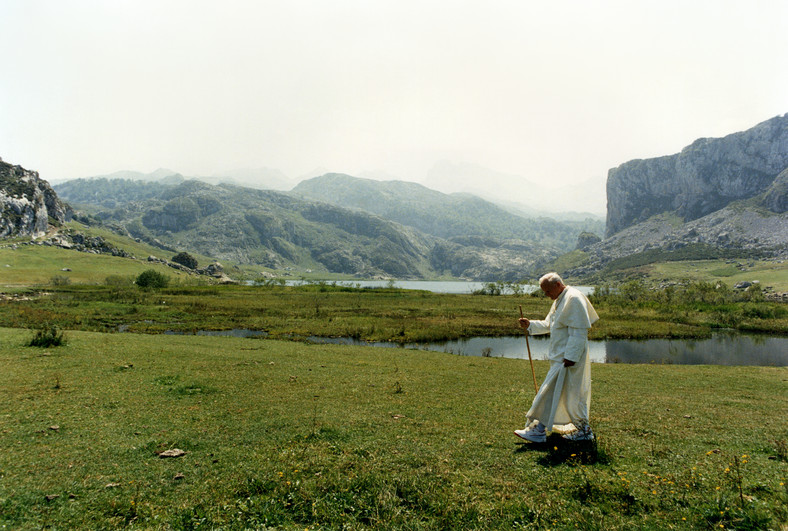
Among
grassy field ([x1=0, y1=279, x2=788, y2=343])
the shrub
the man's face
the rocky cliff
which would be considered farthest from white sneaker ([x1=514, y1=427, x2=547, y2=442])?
the rocky cliff

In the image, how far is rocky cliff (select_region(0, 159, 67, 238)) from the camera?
499 ft

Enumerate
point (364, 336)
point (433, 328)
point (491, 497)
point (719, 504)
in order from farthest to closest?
point (433, 328) < point (364, 336) < point (491, 497) < point (719, 504)

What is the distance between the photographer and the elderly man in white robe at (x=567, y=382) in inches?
340

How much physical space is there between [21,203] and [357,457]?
21772 cm

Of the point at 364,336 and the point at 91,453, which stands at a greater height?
the point at 91,453

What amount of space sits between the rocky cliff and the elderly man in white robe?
205502 millimetres

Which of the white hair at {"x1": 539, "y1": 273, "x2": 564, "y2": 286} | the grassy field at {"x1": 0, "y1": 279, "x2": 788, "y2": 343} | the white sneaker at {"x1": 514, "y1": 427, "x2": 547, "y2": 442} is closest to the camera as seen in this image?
the white sneaker at {"x1": 514, "y1": 427, "x2": 547, "y2": 442}

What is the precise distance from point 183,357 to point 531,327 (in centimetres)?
1929

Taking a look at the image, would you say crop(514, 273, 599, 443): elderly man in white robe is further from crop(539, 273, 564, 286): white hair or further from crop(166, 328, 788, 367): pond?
Result: crop(166, 328, 788, 367): pond

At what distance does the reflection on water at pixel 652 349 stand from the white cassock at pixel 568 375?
26.6m

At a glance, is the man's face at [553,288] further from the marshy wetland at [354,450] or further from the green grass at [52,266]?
the green grass at [52,266]

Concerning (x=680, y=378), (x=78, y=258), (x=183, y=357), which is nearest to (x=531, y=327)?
(x=680, y=378)

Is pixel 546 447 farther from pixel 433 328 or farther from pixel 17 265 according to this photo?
pixel 17 265

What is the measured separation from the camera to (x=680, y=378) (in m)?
21.5
